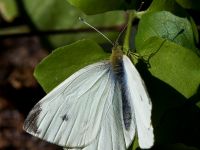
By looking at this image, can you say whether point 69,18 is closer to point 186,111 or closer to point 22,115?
point 22,115

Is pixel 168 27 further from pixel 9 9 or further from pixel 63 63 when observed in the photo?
pixel 9 9

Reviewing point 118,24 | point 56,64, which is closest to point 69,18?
point 118,24

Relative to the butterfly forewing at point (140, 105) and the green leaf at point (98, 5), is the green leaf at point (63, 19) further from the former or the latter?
the butterfly forewing at point (140, 105)

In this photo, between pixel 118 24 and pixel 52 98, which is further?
pixel 118 24

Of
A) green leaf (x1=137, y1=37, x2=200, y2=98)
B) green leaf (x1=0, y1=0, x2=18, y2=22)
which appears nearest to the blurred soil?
green leaf (x1=0, y1=0, x2=18, y2=22)

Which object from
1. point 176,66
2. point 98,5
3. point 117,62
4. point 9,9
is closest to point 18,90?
point 9,9

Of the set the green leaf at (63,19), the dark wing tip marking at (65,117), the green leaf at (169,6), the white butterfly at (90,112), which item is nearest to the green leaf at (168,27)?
the green leaf at (169,6)
